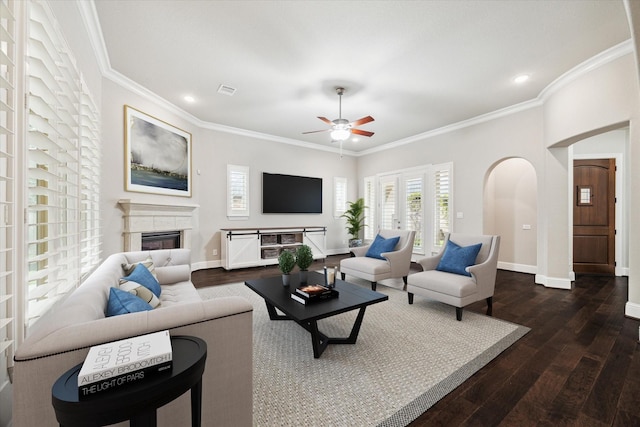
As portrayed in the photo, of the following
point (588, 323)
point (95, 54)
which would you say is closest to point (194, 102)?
point (95, 54)

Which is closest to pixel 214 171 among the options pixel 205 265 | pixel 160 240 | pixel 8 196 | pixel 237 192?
pixel 237 192

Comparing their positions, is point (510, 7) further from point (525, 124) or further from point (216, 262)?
point (216, 262)

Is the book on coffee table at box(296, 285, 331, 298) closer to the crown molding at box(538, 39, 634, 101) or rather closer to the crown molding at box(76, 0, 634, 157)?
the crown molding at box(76, 0, 634, 157)

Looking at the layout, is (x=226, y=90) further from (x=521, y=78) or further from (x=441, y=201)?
(x=441, y=201)

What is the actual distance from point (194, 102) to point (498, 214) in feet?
20.3

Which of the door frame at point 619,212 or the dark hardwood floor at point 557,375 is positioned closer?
the dark hardwood floor at point 557,375

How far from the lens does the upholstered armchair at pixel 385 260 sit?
13.1ft

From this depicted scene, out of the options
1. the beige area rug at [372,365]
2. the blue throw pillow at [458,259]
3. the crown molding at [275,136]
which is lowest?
the beige area rug at [372,365]

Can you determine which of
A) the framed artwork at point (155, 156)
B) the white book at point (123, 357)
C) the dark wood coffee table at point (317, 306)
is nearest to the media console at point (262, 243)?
the framed artwork at point (155, 156)

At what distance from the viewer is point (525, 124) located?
4.66 meters

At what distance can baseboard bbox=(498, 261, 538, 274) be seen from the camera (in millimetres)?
5156

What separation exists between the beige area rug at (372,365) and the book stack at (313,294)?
1.34 ft

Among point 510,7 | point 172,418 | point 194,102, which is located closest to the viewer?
point 172,418

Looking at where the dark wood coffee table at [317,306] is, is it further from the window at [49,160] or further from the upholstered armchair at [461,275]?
the window at [49,160]
